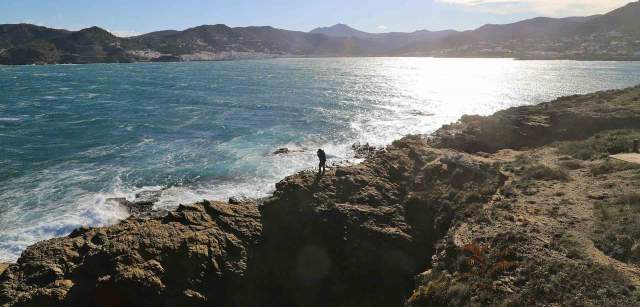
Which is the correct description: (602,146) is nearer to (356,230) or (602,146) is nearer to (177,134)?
(356,230)

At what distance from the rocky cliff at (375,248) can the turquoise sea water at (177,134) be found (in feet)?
35.8

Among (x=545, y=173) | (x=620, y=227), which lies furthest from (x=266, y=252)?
(x=545, y=173)

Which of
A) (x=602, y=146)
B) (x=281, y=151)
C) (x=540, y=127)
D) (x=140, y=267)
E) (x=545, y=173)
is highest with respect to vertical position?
(x=602, y=146)

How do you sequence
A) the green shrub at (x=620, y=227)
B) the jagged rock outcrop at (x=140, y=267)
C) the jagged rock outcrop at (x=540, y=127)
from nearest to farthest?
the jagged rock outcrop at (x=140, y=267) < the green shrub at (x=620, y=227) < the jagged rock outcrop at (x=540, y=127)

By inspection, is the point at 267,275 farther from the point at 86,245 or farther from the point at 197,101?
the point at 197,101

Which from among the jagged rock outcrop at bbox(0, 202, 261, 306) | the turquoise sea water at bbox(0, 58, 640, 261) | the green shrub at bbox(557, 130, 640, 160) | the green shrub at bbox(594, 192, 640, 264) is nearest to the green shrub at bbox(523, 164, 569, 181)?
the green shrub at bbox(594, 192, 640, 264)

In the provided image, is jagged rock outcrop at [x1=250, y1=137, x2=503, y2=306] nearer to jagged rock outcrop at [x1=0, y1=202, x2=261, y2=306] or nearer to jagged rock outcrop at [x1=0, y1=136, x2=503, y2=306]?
jagged rock outcrop at [x1=0, y1=136, x2=503, y2=306]

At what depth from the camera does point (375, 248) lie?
18.9 meters

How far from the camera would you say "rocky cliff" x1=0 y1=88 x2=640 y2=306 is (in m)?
14.8

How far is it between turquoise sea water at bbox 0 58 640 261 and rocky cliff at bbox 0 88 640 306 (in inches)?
430

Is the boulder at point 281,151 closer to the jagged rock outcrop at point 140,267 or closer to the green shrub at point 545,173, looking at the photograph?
the jagged rock outcrop at point 140,267

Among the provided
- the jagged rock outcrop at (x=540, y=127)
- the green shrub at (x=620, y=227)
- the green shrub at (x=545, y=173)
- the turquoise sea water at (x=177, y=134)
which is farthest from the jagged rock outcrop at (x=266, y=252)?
the jagged rock outcrop at (x=540, y=127)

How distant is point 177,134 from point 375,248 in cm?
3868

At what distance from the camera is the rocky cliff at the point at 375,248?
14812 mm
